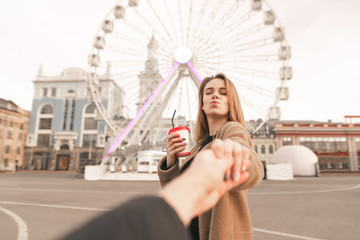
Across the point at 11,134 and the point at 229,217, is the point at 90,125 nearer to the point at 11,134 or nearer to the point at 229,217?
the point at 11,134

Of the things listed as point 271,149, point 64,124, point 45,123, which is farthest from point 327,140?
→ point 45,123

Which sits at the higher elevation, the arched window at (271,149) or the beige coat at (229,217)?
the arched window at (271,149)

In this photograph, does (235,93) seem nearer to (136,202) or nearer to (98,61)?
(136,202)

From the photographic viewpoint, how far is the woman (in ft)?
4.14

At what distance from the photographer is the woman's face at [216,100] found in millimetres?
1578

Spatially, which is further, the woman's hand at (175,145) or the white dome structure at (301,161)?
the white dome structure at (301,161)

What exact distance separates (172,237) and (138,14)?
2012 cm

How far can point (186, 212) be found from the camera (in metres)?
0.57

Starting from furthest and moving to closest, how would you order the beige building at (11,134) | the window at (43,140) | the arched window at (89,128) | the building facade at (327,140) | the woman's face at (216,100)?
the window at (43,140) → the arched window at (89,128) → the building facade at (327,140) → the beige building at (11,134) → the woman's face at (216,100)

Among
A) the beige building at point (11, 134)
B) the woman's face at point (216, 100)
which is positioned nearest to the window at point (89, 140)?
the beige building at point (11, 134)

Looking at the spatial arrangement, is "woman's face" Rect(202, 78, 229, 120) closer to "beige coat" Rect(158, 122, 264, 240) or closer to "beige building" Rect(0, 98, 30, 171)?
"beige coat" Rect(158, 122, 264, 240)

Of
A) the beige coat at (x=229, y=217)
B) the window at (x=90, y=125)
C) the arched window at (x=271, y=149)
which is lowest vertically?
the beige coat at (x=229, y=217)

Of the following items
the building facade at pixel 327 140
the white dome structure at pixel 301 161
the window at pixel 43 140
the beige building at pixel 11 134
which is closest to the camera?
the white dome structure at pixel 301 161

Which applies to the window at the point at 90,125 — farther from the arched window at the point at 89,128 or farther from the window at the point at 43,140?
the window at the point at 43,140
